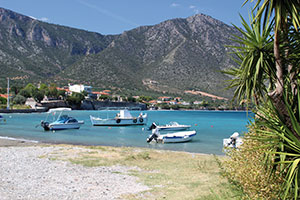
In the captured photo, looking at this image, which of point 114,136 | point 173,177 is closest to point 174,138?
point 114,136

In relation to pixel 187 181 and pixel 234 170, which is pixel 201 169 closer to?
pixel 187 181

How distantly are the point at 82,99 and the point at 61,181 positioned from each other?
12855 centimetres

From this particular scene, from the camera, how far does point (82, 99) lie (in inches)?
5335

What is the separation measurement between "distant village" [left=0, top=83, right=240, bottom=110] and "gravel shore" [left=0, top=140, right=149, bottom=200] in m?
86.1

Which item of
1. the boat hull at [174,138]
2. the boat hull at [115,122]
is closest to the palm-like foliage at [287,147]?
the boat hull at [174,138]

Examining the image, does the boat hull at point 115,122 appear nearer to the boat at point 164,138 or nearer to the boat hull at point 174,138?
the boat hull at point 174,138

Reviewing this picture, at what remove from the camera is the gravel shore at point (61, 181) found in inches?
328

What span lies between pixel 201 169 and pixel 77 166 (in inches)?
213

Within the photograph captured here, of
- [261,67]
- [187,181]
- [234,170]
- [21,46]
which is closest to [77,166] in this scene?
[187,181]

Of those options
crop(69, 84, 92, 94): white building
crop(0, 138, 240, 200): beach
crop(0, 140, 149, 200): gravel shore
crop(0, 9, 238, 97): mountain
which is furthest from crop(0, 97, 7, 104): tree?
crop(0, 140, 149, 200): gravel shore

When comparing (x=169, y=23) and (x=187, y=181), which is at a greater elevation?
(x=169, y=23)

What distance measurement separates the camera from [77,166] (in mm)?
13086

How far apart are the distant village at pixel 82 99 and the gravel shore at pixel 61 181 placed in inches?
3388

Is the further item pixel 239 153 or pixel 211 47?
pixel 211 47
